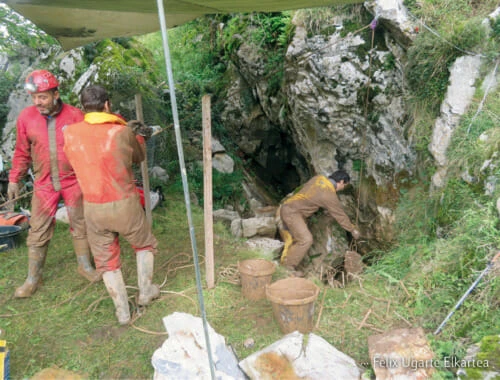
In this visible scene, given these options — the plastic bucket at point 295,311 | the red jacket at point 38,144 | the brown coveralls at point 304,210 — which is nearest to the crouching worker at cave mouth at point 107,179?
the red jacket at point 38,144

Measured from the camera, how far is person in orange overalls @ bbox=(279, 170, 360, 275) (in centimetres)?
507

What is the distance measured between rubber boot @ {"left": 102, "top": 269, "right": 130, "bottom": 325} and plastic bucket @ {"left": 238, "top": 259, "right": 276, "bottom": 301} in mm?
1114

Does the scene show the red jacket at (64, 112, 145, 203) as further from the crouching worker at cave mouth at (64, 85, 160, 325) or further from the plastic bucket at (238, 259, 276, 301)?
the plastic bucket at (238, 259, 276, 301)

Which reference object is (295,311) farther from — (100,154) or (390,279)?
(100,154)

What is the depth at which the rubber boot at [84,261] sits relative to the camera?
13.0 feet

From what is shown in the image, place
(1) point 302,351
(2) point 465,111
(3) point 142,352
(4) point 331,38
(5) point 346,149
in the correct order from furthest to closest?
(5) point 346,149, (4) point 331,38, (2) point 465,111, (3) point 142,352, (1) point 302,351

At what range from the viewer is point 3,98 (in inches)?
277

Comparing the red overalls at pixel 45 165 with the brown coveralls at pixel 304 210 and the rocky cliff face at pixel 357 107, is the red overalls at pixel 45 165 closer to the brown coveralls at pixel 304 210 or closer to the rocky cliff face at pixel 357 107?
the brown coveralls at pixel 304 210

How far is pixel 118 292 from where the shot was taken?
3152 mm

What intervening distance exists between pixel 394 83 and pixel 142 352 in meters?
4.50

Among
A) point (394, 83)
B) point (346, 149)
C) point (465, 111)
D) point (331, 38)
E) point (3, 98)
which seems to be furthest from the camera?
point (3, 98)

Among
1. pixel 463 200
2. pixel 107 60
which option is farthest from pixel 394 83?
pixel 107 60

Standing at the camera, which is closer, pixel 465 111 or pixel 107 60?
pixel 465 111

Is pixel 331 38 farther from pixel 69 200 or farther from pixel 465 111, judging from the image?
pixel 69 200
